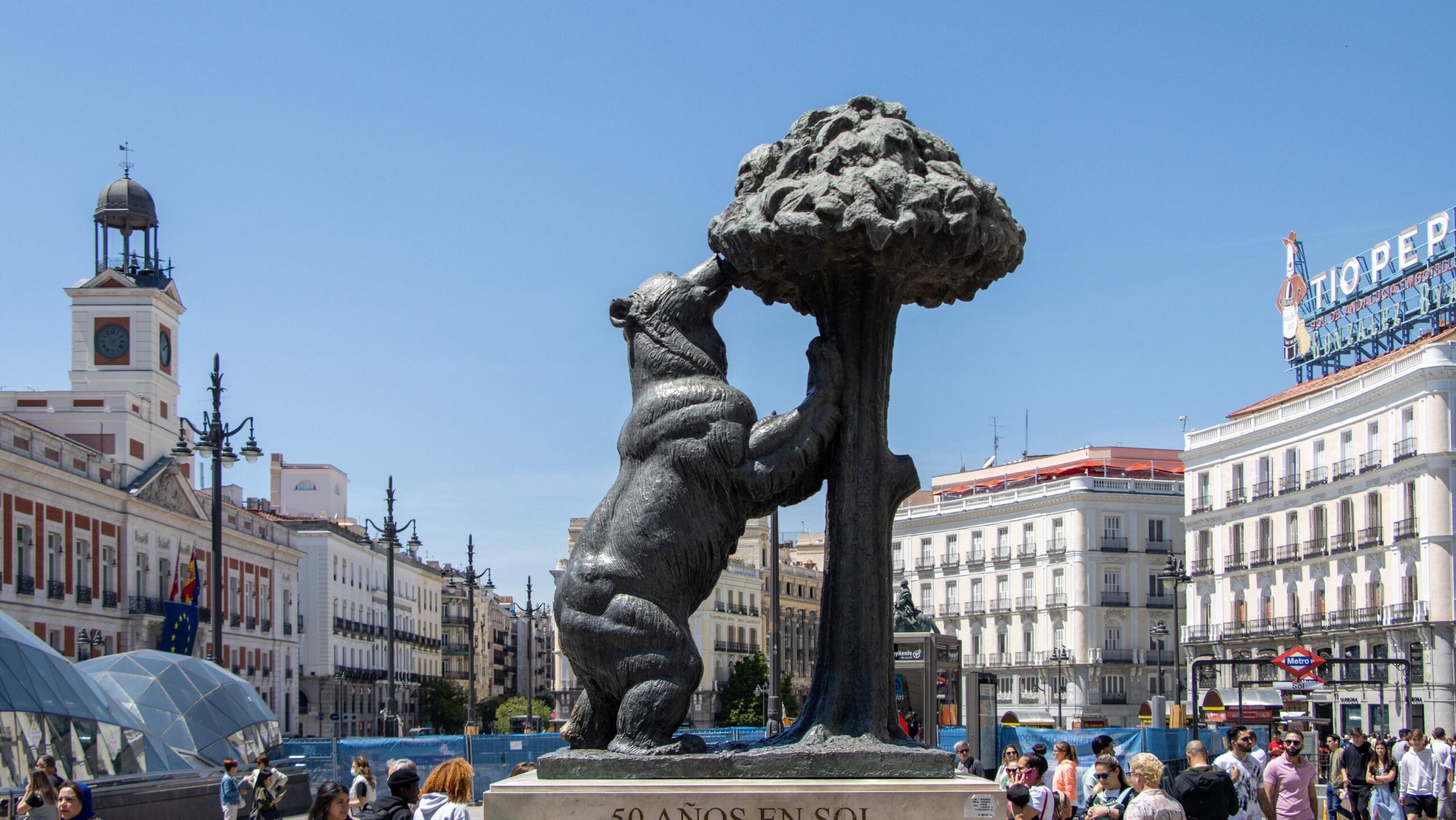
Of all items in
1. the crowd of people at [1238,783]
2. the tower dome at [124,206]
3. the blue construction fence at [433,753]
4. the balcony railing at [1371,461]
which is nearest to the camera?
the crowd of people at [1238,783]

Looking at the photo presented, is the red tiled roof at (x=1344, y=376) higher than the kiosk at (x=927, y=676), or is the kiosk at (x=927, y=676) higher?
the red tiled roof at (x=1344, y=376)

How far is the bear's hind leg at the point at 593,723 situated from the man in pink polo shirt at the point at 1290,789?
21.6 feet

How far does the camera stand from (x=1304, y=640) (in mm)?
50375

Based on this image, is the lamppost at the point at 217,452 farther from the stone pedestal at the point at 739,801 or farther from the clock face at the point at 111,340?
the clock face at the point at 111,340

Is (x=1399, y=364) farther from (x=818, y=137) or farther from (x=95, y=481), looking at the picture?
(x=818, y=137)

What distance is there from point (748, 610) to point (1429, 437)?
4337cm

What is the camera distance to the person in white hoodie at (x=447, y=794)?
666 centimetres

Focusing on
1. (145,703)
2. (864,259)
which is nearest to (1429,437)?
(145,703)

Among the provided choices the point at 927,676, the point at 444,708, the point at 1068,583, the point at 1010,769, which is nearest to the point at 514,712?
the point at 444,708

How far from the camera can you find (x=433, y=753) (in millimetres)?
22844

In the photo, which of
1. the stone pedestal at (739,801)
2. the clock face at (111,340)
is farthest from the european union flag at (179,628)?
the stone pedestal at (739,801)

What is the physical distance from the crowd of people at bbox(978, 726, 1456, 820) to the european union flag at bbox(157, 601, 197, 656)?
31208 mm

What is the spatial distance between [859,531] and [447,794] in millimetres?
2014

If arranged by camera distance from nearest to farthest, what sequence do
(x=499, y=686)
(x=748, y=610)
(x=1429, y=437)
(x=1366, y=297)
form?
1. (x=1429, y=437)
2. (x=1366, y=297)
3. (x=748, y=610)
4. (x=499, y=686)
